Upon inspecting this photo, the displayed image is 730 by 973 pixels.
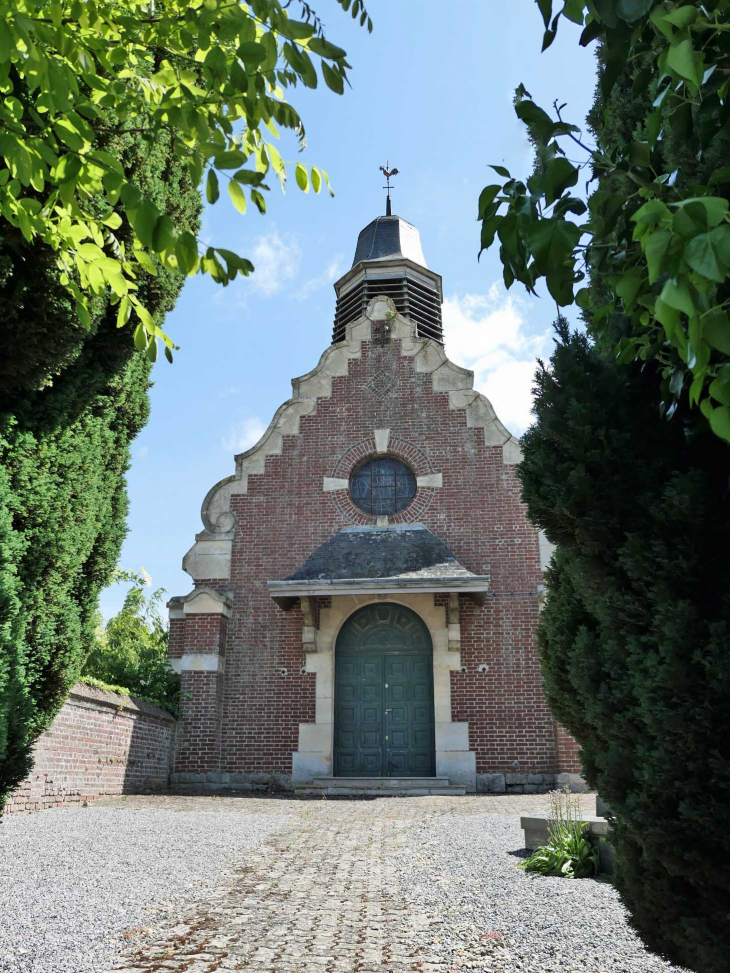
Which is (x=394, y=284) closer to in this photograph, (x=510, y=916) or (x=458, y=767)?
(x=458, y=767)

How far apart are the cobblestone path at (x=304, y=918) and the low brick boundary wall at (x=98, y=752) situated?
320 cm

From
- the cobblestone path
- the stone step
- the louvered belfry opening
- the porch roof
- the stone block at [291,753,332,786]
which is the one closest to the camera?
the cobblestone path

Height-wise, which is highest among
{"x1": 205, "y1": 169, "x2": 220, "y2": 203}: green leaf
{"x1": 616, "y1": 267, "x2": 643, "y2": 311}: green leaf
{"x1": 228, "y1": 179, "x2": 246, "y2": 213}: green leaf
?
{"x1": 228, "y1": 179, "x2": 246, "y2": 213}: green leaf

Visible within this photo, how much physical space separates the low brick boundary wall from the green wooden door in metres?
3.09

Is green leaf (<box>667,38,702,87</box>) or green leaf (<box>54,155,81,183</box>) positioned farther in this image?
green leaf (<box>54,155,81,183</box>)

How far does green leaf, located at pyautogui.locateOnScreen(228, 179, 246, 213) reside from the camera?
8.23 feet

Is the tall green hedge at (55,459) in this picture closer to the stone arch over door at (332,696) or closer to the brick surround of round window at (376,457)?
the stone arch over door at (332,696)

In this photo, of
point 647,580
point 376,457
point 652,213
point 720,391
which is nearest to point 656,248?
point 652,213

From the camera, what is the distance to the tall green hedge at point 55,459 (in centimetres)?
504

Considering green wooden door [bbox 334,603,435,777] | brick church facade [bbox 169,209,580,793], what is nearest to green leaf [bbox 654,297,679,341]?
brick church facade [bbox 169,209,580,793]

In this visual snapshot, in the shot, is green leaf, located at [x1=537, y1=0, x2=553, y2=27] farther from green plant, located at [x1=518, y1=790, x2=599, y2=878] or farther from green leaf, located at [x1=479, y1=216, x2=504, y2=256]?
green plant, located at [x1=518, y1=790, x2=599, y2=878]

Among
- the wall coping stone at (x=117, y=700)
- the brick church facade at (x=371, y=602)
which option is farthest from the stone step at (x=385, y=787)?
the wall coping stone at (x=117, y=700)

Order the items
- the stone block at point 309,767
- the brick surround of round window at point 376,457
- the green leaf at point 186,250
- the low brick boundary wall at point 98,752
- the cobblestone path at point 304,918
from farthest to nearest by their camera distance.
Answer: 1. the brick surround of round window at point 376,457
2. the stone block at point 309,767
3. the low brick boundary wall at point 98,752
4. the cobblestone path at point 304,918
5. the green leaf at point 186,250

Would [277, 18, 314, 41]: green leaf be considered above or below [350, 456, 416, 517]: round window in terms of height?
below
